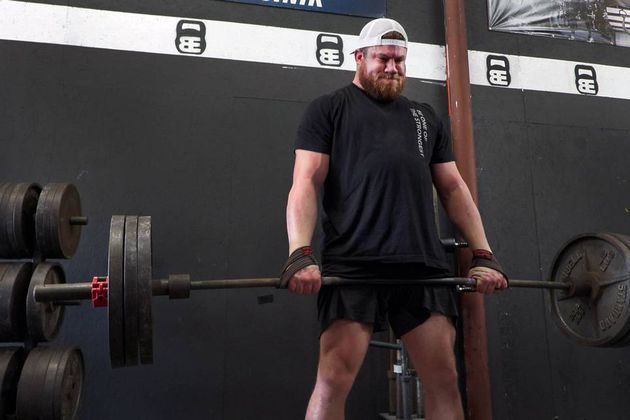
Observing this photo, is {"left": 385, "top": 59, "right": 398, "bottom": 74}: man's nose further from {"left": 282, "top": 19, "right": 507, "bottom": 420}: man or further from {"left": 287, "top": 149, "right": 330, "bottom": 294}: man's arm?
{"left": 287, "top": 149, "right": 330, "bottom": 294}: man's arm

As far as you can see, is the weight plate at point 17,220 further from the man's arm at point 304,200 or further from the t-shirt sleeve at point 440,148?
the t-shirt sleeve at point 440,148

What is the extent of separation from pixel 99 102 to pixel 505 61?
5.95ft

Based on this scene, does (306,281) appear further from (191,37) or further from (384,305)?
(191,37)

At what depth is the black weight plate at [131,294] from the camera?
1.05 m

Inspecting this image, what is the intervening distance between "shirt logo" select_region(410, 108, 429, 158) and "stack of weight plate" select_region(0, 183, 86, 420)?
1046 mm

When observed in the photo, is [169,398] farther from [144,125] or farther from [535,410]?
[535,410]

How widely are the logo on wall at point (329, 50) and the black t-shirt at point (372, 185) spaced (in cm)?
88

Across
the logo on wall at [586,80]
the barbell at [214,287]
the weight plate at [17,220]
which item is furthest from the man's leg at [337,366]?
the logo on wall at [586,80]

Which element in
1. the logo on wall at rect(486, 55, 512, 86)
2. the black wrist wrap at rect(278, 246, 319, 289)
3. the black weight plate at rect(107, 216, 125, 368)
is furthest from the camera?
the logo on wall at rect(486, 55, 512, 86)

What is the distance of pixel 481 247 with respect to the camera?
4.56 ft

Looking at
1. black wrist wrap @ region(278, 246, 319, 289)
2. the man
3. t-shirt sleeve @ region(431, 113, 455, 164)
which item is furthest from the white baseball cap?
black wrist wrap @ region(278, 246, 319, 289)

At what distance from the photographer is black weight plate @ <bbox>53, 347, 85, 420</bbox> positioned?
134 cm

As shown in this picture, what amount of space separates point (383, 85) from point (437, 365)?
732 mm

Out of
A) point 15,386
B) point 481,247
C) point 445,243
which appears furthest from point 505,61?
point 15,386
